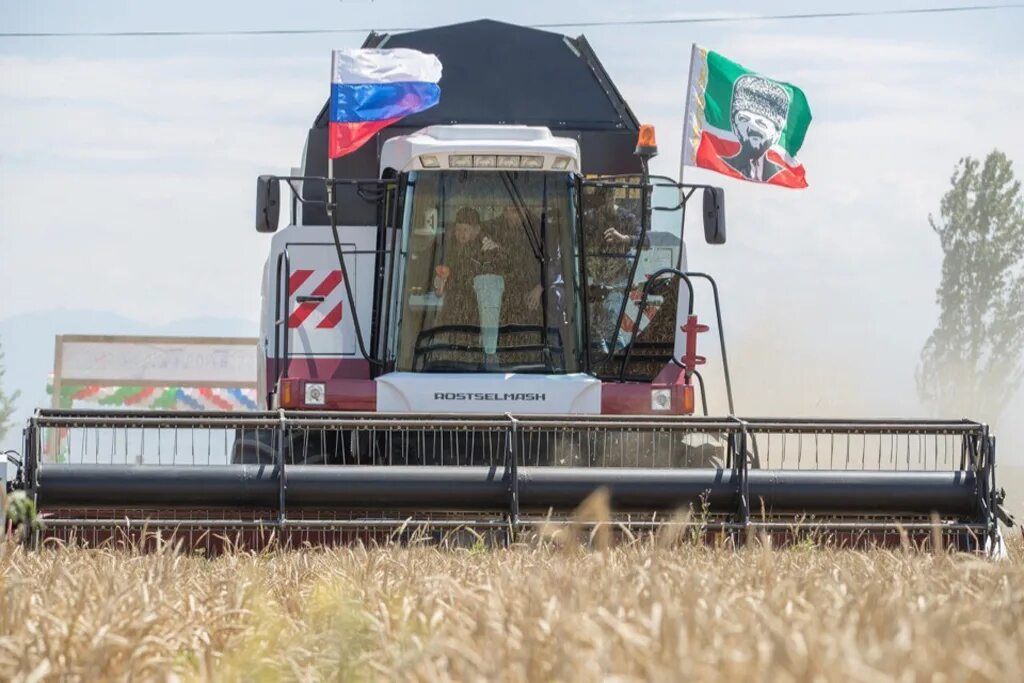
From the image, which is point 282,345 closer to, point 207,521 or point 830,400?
point 207,521

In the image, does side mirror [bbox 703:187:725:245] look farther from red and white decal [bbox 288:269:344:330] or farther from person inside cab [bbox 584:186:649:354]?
red and white decal [bbox 288:269:344:330]

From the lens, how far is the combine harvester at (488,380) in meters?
7.05

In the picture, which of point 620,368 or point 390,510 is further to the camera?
point 620,368

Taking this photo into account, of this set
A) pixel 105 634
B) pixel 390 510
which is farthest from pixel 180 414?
pixel 105 634

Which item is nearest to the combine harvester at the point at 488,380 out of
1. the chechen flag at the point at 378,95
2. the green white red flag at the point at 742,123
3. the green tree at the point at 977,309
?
the chechen flag at the point at 378,95

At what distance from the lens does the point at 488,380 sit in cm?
880

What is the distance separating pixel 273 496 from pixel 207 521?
29 cm

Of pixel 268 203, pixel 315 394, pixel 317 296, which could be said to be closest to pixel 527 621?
pixel 315 394

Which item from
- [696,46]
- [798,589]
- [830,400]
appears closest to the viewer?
[798,589]

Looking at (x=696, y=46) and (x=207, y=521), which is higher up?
(x=696, y=46)

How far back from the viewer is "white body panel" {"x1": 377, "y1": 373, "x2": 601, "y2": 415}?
8758 mm

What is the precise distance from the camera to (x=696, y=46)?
13.2 metres

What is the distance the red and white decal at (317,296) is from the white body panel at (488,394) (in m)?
1.08

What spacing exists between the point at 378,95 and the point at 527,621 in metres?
7.53
